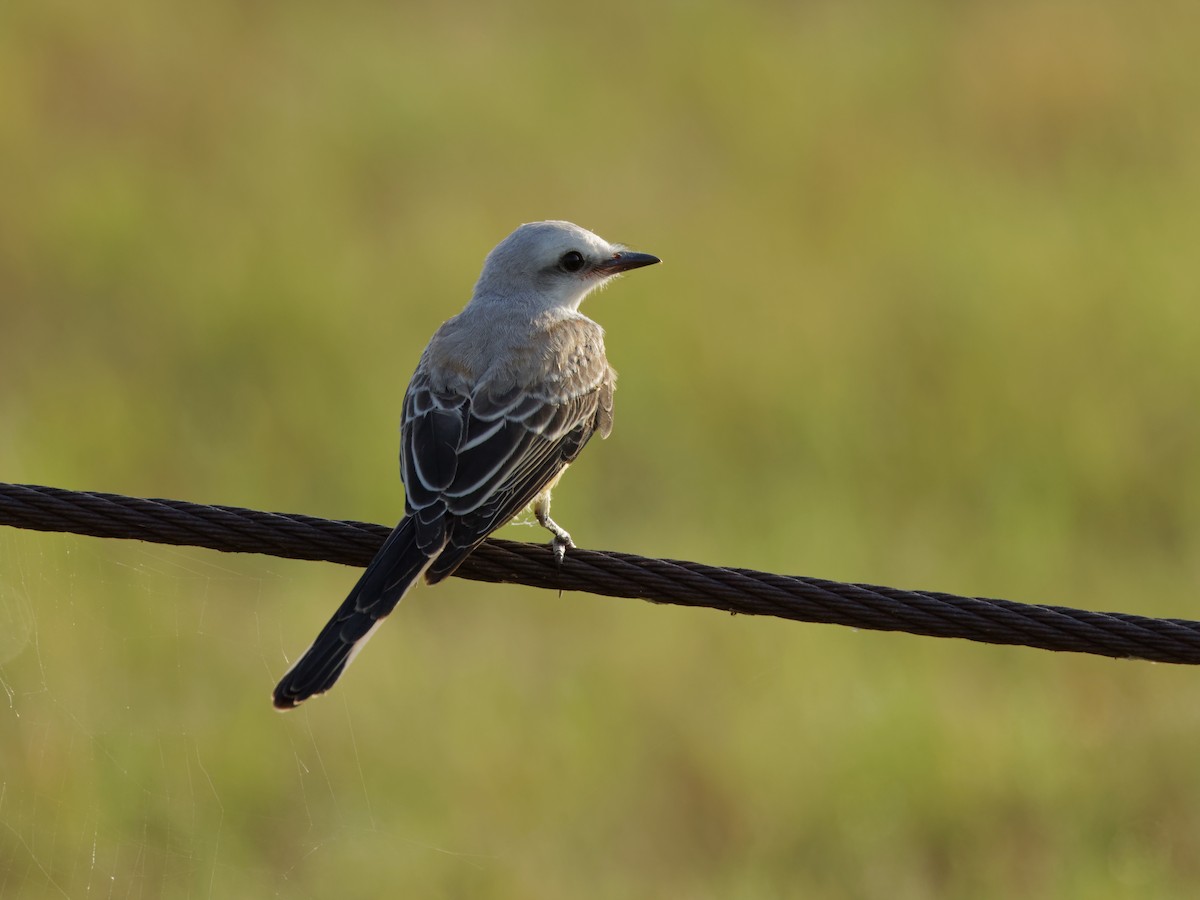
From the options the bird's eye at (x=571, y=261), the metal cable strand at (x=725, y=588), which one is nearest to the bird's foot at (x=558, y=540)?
the metal cable strand at (x=725, y=588)

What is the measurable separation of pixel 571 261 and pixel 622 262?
8.4 inches

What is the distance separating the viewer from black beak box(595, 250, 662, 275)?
572 centimetres

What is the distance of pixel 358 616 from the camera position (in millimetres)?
3906

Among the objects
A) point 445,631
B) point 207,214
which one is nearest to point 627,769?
point 445,631

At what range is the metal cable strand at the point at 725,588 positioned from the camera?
3.30 metres

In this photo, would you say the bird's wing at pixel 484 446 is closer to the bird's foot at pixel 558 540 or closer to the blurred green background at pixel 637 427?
the bird's foot at pixel 558 540

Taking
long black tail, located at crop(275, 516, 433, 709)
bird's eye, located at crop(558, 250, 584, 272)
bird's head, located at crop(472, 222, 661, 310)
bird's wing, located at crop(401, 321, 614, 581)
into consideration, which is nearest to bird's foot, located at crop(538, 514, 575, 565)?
bird's wing, located at crop(401, 321, 614, 581)

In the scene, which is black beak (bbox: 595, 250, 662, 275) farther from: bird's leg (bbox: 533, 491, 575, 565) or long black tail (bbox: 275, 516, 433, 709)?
long black tail (bbox: 275, 516, 433, 709)

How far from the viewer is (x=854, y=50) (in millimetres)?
13812

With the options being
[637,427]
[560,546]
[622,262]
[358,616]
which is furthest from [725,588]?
[637,427]

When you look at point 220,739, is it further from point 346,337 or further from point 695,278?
point 695,278

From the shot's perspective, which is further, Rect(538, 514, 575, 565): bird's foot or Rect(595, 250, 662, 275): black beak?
Rect(595, 250, 662, 275): black beak

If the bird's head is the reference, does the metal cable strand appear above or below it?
below

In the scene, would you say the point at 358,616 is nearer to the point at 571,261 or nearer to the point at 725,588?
the point at 725,588
